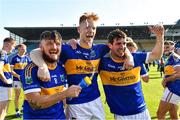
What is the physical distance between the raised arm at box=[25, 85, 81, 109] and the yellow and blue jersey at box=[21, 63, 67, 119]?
68 millimetres

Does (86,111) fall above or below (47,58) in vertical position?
below

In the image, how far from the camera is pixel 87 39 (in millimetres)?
5016

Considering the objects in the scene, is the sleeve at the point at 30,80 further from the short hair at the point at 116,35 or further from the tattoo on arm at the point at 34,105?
the short hair at the point at 116,35

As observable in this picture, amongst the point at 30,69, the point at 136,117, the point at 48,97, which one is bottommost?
the point at 136,117

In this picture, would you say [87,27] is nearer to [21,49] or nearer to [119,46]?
[119,46]

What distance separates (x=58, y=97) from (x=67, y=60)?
110 centimetres

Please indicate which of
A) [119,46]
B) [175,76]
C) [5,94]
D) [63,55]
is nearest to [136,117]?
[119,46]

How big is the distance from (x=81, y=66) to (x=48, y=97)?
1.04 metres

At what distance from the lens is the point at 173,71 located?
301 inches

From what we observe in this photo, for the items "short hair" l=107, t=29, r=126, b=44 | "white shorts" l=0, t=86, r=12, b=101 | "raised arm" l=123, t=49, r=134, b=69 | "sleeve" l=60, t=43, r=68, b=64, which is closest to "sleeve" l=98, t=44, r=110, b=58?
"short hair" l=107, t=29, r=126, b=44

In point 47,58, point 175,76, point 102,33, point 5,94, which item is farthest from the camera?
point 102,33

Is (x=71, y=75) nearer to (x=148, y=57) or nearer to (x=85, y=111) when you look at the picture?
(x=85, y=111)

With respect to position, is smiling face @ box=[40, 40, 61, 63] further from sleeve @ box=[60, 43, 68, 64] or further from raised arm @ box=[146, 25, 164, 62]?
raised arm @ box=[146, 25, 164, 62]

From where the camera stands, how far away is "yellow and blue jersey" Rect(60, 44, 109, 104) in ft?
16.0
